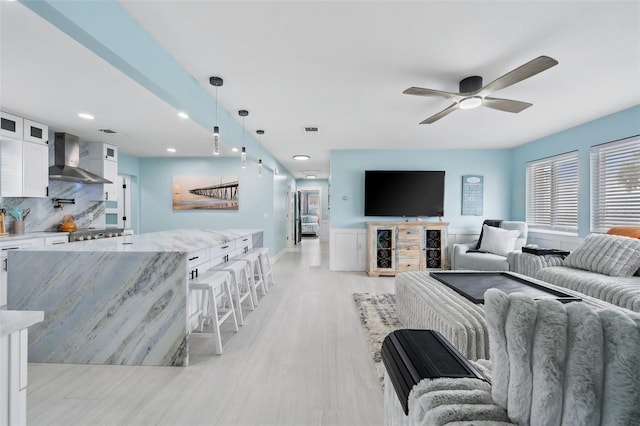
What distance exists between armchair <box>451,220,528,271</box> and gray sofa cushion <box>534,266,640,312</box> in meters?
1.13

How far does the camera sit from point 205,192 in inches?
245

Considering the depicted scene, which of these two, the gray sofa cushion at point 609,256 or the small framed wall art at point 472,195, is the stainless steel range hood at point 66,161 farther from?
the gray sofa cushion at point 609,256

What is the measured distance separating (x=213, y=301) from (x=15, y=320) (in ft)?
5.34

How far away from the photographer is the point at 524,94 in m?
3.10

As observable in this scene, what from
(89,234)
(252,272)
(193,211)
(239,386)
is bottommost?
(239,386)

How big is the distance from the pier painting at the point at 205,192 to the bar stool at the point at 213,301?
3.06 meters

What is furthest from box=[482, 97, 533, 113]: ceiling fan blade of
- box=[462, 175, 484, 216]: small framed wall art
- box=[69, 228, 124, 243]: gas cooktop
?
box=[69, 228, 124, 243]: gas cooktop

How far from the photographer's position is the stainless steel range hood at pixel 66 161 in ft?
13.8

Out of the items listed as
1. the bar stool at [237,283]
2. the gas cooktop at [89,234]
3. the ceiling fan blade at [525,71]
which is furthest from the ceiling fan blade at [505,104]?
the gas cooktop at [89,234]

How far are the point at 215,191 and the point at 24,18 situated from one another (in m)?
4.62

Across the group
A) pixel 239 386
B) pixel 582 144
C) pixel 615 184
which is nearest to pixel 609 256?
pixel 615 184

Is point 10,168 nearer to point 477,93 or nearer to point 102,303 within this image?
point 102,303

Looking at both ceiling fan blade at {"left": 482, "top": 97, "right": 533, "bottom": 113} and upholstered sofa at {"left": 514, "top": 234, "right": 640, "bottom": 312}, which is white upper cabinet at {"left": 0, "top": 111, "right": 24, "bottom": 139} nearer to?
ceiling fan blade at {"left": 482, "top": 97, "right": 533, "bottom": 113}

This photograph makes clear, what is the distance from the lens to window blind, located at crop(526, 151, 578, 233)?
4410mm
